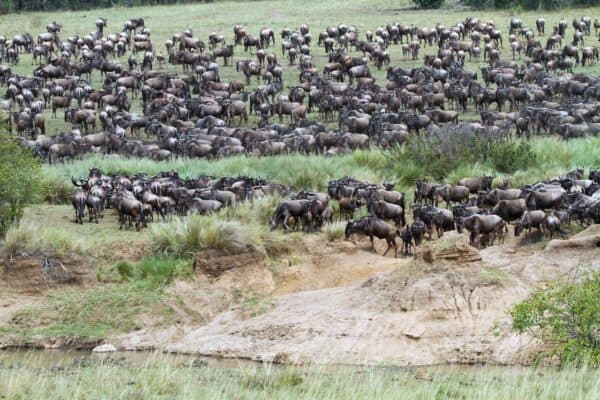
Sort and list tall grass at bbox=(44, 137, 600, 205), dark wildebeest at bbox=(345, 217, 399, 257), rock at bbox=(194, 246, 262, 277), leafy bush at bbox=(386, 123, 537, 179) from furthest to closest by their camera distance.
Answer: leafy bush at bbox=(386, 123, 537, 179) < tall grass at bbox=(44, 137, 600, 205) < dark wildebeest at bbox=(345, 217, 399, 257) < rock at bbox=(194, 246, 262, 277)

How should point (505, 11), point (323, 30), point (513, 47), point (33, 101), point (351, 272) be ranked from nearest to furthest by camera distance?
point (351, 272) < point (33, 101) < point (513, 47) < point (323, 30) < point (505, 11)

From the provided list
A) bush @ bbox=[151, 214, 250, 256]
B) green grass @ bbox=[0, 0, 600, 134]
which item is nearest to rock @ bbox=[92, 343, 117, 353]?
bush @ bbox=[151, 214, 250, 256]

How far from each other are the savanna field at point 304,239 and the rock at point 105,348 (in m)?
0.03

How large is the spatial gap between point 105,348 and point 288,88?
1236 inches

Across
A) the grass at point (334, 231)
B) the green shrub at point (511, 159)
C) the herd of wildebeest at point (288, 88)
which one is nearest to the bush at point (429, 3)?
the herd of wildebeest at point (288, 88)

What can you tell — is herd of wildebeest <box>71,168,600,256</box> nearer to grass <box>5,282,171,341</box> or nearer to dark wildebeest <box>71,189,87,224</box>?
dark wildebeest <box>71,189,87,224</box>

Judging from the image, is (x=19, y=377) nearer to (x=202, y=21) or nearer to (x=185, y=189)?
(x=185, y=189)

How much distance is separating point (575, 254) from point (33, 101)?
32253 millimetres

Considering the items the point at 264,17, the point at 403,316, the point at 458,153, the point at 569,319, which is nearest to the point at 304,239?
the point at 403,316

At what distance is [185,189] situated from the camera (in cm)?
2884

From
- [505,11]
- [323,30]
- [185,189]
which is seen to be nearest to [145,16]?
[323,30]

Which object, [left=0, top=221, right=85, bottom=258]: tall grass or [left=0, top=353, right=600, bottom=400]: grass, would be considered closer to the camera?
[left=0, top=353, right=600, bottom=400]: grass

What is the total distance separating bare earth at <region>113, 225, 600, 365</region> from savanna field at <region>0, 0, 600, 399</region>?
0.05 metres

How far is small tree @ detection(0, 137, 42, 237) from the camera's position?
24688mm
